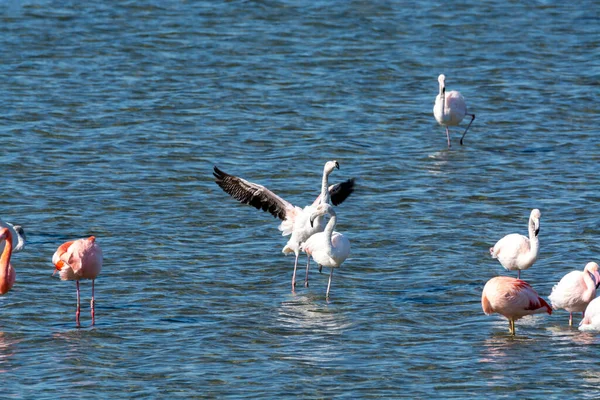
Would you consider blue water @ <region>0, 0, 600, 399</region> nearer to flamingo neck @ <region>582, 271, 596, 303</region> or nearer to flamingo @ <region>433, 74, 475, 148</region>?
flamingo neck @ <region>582, 271, 596, 303</region>

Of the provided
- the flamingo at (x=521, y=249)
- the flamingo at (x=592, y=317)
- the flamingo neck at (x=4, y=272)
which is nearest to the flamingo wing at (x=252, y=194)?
the flamingo at (x=521, y=249)

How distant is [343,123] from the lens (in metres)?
20.1

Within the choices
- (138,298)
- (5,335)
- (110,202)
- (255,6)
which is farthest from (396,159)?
(255,6)

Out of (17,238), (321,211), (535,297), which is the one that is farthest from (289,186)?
(535,297)

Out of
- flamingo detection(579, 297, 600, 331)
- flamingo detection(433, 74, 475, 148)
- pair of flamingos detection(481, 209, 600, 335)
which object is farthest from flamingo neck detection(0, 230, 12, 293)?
flamingo detection(433, 74, 475, 148)

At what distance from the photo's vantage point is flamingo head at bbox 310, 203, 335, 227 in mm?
12773

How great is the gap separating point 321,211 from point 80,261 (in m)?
2.69

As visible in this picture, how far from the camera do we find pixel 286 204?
13.7 meters

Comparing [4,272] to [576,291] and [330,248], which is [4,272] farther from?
[576,291]

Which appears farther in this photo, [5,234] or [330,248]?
[330,248]

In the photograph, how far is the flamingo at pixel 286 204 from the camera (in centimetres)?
1336

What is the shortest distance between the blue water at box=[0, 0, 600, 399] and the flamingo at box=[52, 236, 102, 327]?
1.58 ft

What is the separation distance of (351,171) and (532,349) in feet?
24.1

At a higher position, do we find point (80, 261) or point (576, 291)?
point (80, 261)
